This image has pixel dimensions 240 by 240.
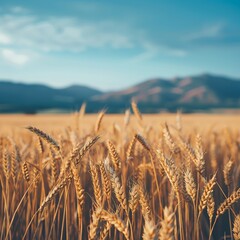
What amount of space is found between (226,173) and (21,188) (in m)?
1.35

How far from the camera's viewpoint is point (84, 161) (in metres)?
2.39

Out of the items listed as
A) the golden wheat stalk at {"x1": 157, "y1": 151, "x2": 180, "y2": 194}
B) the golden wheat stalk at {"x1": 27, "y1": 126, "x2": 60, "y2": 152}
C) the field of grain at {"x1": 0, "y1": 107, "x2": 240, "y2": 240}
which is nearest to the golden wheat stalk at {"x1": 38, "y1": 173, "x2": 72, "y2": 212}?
the field of grain at {"x1": 0, "y1": 107, "x2": 240, "y2": 240}

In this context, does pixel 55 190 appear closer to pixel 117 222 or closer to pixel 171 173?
pixel 117 222

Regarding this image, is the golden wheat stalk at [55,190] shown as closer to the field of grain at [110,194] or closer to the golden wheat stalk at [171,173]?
the field of grain at [110,194]

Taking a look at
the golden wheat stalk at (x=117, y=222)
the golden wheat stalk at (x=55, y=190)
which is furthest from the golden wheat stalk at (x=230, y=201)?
the golden wheat stalk at (x=55, y=190)

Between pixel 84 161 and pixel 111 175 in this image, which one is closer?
pixel 111 175

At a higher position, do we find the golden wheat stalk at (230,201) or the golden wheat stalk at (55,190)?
the golden wheat stalk at (55,190)

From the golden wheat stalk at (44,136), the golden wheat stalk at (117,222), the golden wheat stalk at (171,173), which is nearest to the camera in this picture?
the golden wheat stalk at (117,222)

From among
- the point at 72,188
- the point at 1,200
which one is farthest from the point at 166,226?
the point at 1,200

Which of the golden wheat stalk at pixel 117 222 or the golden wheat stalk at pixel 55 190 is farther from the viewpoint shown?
the golden wheat stalk at pixel 55 190

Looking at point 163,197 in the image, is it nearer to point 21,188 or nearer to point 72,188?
point 72,188

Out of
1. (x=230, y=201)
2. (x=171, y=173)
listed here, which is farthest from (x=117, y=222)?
(x=230, y=201)

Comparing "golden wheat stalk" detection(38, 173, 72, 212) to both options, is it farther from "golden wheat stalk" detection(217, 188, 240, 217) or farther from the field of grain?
"golden wheat stalk" detection(217, 188, 240, 217)

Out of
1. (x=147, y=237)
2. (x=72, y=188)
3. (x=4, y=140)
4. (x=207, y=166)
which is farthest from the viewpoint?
(x=207, y=166)
